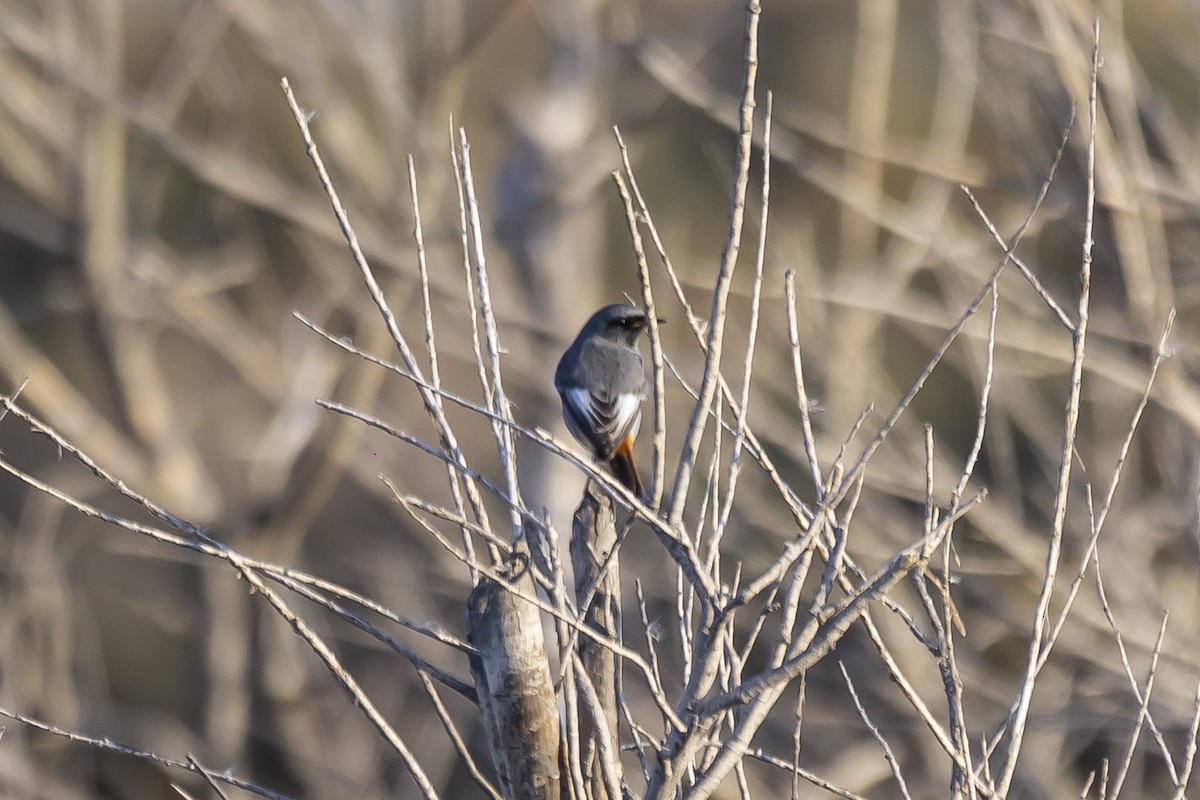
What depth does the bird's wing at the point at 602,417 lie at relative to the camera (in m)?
4.64

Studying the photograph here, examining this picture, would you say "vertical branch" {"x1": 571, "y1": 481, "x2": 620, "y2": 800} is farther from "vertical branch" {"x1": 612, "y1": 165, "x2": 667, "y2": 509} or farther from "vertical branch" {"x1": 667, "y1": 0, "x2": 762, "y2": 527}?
"vertical branch" {"x1": 667, "y1": 0, "x2": 762, "y2": 527}

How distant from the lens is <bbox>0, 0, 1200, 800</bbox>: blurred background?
5.80 metres

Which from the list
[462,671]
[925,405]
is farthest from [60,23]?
[925,405]

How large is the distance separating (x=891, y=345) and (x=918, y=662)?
5.74 m

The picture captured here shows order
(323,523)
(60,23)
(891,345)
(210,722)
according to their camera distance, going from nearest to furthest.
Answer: (60,23) < (210,722) < (891,345) < (323,523)

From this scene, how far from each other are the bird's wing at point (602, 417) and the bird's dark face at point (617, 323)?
36cm

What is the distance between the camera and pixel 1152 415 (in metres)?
7.32

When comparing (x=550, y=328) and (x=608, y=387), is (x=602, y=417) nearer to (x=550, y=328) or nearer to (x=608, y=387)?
(x=608, y=387)

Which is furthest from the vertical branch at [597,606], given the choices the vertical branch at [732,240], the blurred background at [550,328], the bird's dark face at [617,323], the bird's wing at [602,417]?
the bird's dark face at [617,323]

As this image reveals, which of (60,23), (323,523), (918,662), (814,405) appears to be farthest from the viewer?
(323,523)

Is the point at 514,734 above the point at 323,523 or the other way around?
the other way around

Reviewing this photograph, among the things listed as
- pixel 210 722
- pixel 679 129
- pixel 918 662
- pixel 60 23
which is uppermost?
pixel 679 129

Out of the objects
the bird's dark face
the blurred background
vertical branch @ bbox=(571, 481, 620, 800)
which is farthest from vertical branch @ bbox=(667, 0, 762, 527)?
the bird's dark face

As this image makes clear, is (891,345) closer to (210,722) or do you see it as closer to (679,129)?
(679,129)
